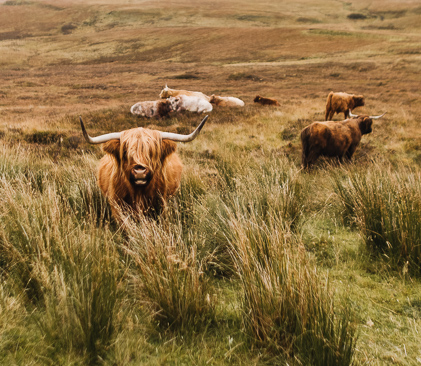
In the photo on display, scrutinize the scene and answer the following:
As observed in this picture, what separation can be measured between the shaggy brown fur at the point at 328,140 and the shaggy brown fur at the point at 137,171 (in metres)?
4.80

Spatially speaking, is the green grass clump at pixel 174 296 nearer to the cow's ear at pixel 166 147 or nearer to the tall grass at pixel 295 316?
the tall grass at pixel 295 316

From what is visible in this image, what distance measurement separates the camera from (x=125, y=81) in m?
32.5

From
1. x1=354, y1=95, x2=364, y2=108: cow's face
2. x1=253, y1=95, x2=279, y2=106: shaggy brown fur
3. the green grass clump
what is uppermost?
the green grass clump

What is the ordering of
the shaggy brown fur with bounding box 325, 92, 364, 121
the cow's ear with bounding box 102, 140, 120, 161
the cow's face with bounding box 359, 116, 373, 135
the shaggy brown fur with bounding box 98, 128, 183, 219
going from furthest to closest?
the shaggy brown fur with bounding box 325, 92, 364, 121 → the cow's face with bounding box 359, 116, 373, 135 → the cow's ear with bounding box 102, 140, 120, 161 → the shaggy brown fur with bounding box 98, 128, 183, 219

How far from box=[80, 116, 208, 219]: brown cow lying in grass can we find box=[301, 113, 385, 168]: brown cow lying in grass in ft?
15.5

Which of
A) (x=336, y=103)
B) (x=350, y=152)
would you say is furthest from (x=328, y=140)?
(x=336, y=103)

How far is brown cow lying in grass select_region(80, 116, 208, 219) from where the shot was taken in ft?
10.5

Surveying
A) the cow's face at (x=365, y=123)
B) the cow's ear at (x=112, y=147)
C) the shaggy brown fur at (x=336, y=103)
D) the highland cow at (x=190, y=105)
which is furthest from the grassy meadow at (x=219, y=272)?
the highland cow at (x=190, y=105)

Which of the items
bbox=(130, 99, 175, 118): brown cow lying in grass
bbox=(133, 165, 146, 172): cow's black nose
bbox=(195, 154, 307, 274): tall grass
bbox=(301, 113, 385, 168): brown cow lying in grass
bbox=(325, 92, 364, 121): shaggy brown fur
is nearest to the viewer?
bbox=(195, 154, 307, 274): tall grass

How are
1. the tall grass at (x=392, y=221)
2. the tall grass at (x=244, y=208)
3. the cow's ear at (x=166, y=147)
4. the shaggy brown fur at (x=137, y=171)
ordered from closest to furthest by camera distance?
the tall grass at (x=392, y=221) < the tall grass at (x=244, y=208) < the shaggy brown fur at (x=137, y=171) < the cow's ear at (x=166, y=147)

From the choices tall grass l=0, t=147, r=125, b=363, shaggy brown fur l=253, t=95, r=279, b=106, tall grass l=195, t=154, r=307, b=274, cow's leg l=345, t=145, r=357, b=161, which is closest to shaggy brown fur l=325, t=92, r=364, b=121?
shaggy brown fur l=253, t=95, r=279, b=106

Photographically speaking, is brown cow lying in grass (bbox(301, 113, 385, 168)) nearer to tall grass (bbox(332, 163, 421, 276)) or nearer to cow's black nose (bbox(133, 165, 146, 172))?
tall grass (bbox(332, 163, 421, 276))

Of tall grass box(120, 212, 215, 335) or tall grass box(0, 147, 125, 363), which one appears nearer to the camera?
tall grass box(0, 147, 125, 363)

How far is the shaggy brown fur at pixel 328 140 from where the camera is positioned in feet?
23.6
